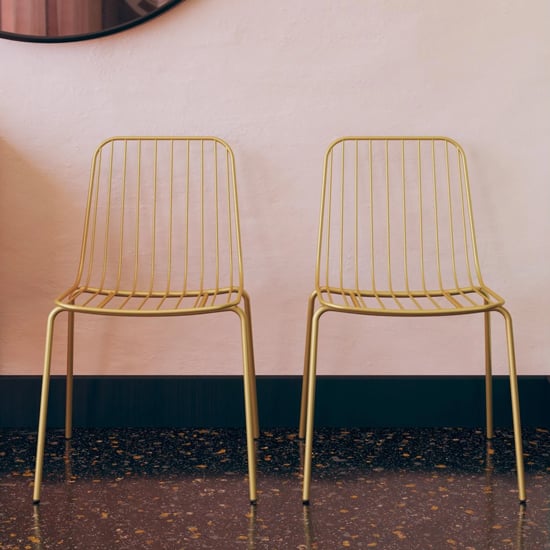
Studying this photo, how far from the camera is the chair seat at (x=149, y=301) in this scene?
170 centimetres

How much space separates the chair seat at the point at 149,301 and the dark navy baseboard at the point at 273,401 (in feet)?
0.79

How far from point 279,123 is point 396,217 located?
421 millimetres

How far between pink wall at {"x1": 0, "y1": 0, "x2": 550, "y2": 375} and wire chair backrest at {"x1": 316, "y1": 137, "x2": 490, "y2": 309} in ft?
0.17

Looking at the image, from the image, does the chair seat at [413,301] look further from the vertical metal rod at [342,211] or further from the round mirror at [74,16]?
the round mirror at [74,16]

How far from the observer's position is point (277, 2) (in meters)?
2.11

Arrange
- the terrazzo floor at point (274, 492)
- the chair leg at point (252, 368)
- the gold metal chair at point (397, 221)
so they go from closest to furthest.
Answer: the terrazzo floor at point (274, 492), the chair leg at point (252, 368), the gold metal chair at point (397, 221)

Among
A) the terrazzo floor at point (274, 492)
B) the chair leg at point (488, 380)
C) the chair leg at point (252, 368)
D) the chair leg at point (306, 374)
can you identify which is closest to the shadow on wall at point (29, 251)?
the terrazzo floor at point (274, 492)

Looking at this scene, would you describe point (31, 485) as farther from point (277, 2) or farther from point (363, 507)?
point (277, 2)

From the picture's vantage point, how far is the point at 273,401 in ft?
7.25

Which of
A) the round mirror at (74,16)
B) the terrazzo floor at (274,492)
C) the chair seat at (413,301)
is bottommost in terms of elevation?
the terrazzo floor at (274,492)

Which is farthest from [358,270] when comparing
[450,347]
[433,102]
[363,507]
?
[363,507]

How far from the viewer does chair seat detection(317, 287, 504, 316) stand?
5.64 feet

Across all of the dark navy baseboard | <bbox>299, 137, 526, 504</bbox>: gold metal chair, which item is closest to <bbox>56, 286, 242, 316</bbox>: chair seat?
the dark navy baseboard

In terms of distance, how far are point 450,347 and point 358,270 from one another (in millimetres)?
348
